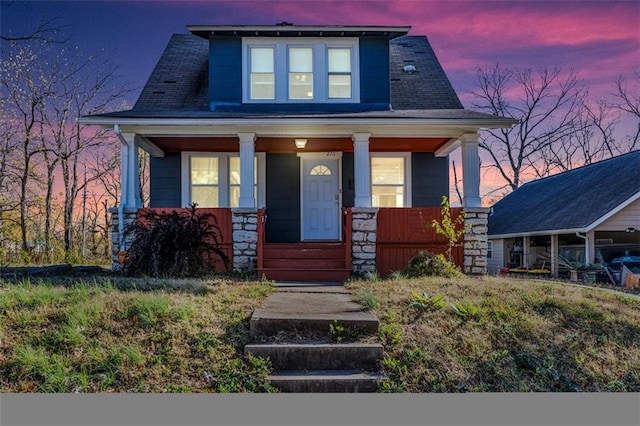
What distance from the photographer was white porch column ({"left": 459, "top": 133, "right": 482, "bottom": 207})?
982cm

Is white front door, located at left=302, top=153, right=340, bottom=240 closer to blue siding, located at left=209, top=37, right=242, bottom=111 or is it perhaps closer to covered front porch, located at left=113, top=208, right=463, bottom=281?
covered front porch, located at left=113, top=208, right=463, bottom=281

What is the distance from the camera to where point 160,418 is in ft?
13.1

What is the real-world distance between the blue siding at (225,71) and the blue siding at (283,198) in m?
→ 1.89

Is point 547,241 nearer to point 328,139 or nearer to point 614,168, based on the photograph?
point 614,168

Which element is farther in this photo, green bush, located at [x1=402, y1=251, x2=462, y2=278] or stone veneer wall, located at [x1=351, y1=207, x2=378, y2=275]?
stone veneer wall, located at [x1=351, y1=207, x2=378, y2=275]

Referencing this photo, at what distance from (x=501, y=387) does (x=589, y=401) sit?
2.59 feet

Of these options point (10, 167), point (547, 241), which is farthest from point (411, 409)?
point (10, 167)

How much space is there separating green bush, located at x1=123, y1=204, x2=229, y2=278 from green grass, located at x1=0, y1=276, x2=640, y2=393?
1.68 m

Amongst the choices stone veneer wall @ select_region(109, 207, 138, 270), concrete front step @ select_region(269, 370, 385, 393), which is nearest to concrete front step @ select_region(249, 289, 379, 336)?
concrete front step @ select_region(269, 370, 385, 393)

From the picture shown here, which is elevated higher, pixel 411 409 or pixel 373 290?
pixel 373 290

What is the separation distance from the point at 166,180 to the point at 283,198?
2.84 m

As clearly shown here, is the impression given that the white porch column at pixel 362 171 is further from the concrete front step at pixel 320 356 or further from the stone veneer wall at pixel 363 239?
the concrete front step at pixel 320 356

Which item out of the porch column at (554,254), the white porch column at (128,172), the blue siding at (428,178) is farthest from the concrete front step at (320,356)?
the porch column at (554,254)

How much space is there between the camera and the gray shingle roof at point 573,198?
47.4 feet
